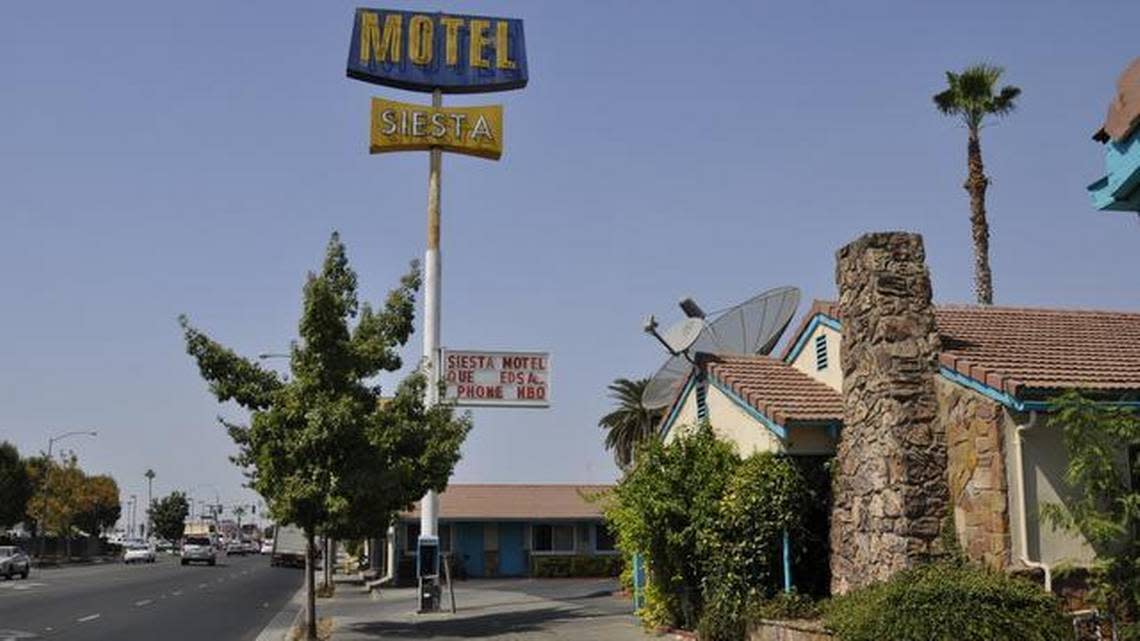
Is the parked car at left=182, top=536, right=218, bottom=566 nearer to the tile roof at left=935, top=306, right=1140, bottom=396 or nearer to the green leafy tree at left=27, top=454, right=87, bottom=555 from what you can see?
the green leafy tree at left=27, top=454, right=87, bottom=555

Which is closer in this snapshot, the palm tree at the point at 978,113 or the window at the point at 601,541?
the palm tree at the point at 978,113

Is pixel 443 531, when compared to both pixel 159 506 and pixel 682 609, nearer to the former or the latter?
pixel 682 609

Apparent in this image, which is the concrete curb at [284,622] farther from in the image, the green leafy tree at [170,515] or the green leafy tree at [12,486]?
the green leafy tree at [170,515]

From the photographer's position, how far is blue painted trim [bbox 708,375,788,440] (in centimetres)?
1712

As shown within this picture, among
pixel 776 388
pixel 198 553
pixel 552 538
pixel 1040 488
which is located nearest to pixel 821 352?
pixel 776 388

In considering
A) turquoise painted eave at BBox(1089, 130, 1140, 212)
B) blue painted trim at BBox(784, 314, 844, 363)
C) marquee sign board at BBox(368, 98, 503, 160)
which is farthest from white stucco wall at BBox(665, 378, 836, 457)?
marquee sign board at BBox(368, 98, 503, 160)

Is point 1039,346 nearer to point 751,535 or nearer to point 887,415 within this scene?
point 887,415

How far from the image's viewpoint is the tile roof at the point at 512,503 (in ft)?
161

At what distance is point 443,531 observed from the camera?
4988 centimetres

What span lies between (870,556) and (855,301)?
3419 mm

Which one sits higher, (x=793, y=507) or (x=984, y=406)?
(x=984, y=406)

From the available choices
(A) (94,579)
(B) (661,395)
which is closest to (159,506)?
(A) (94,579)

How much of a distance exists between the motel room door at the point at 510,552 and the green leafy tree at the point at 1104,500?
38.0 meters

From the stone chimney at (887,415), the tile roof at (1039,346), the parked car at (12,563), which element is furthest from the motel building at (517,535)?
the stone chimney at (887,415)
